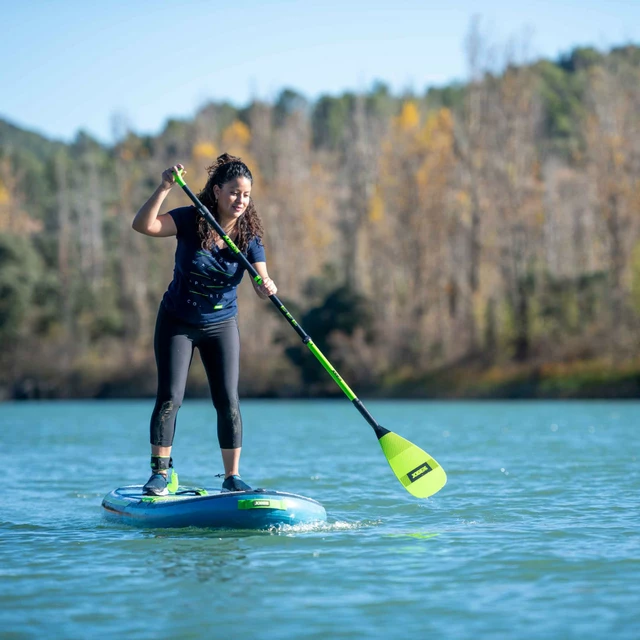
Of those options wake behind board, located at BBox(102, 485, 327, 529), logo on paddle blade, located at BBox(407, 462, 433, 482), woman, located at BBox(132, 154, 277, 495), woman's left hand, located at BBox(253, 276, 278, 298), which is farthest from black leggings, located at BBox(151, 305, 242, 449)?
logo on paddle blade, located at BBox(407, 462, 433, 482)

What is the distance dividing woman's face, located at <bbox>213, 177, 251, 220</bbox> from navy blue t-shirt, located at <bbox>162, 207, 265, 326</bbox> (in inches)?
7.6

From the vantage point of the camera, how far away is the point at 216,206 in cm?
731

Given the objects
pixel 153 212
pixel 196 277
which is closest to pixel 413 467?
pixel 196 277

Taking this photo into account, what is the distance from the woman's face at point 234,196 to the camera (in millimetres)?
7191

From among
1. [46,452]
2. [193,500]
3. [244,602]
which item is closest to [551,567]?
[244,602]

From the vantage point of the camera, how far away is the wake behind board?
6.84m

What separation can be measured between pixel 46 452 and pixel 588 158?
1068 inches

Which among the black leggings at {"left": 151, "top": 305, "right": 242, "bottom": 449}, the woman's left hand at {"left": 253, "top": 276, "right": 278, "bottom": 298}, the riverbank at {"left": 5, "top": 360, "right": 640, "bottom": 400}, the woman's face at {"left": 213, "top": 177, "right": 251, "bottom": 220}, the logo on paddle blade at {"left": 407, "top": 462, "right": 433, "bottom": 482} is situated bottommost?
the riverbank at {"left": 5, "top": 360, "right": 640, "bottom": 400}

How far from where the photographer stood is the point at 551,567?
5.79 meters

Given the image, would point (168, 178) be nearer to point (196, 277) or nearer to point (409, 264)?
point (196, 277)

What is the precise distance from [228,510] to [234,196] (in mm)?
1971

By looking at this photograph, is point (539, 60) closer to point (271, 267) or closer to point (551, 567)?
point (271, 267)

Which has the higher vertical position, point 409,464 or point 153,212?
point 153,212

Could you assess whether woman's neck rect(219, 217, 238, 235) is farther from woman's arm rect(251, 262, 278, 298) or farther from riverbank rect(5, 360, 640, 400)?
riverbank rect(5, 360, 640, 400)
